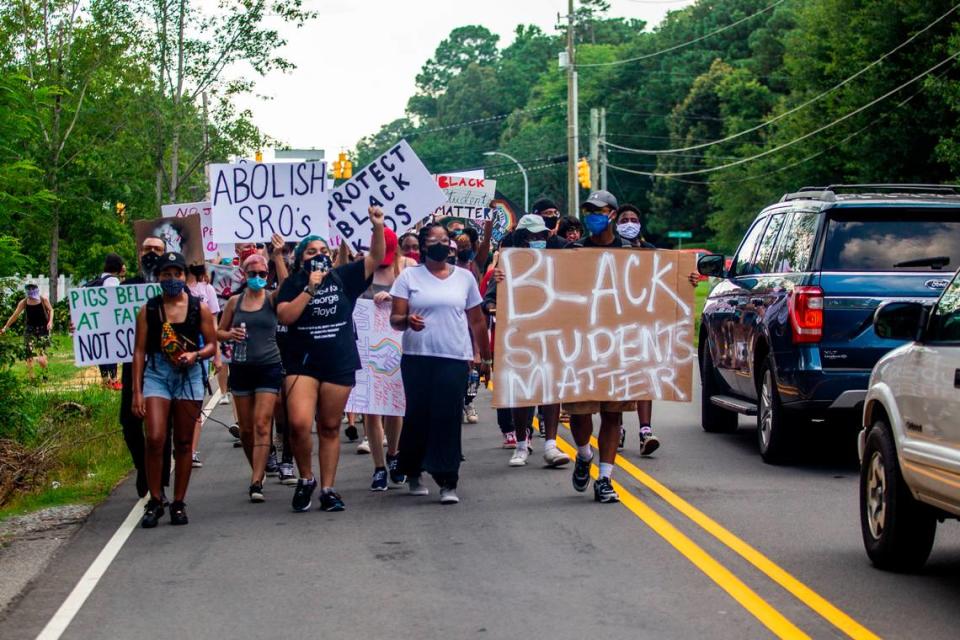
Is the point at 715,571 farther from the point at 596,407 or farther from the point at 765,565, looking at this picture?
the point at 596,407

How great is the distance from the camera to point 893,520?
7941 millimetres

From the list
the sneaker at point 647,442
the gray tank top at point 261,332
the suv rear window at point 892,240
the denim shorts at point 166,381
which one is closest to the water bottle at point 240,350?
the gray tank top at point 261,332

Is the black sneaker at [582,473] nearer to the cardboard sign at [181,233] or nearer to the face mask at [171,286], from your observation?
the face mask at [171,286]

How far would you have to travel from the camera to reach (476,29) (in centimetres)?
17738

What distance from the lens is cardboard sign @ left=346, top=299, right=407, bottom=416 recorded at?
11797 mm

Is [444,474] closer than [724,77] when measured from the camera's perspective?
Yes

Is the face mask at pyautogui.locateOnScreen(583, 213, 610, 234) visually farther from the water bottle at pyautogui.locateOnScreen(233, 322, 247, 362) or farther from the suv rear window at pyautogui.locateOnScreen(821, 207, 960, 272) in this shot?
the water bottle at pyautogui.locateOnScreen(233, 322, 247, 362)

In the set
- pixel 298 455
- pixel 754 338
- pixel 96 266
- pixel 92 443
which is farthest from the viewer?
pixel 96 266

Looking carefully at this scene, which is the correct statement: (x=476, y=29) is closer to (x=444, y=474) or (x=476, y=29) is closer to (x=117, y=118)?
(x=117, y=118)

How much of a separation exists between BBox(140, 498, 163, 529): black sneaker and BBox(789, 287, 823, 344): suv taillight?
15.9ft

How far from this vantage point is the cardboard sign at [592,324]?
37.0 feet

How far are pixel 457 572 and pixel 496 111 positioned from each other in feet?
493

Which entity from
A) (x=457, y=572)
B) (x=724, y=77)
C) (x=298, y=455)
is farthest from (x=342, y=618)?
(x=724, y=77)

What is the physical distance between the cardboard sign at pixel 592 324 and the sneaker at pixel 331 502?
4.61 ft
